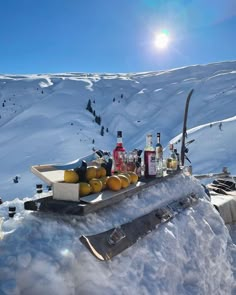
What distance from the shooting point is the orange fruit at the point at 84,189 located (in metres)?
1.87

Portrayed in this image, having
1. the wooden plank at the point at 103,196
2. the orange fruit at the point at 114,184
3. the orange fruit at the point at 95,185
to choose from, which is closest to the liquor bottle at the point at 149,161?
the wooden plank at the point at 103,196

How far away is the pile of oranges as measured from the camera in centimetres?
191

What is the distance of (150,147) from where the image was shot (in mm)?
2646

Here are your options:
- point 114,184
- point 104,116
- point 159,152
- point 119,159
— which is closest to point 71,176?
point 114,184

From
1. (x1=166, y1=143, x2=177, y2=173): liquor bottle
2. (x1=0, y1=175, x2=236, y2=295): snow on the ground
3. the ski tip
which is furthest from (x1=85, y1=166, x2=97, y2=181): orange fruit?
(x1=166, y1=143, x2=177, y2=173): liquor bottle

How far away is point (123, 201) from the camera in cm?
204

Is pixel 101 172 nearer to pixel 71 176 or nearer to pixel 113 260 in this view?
pixel 71 176

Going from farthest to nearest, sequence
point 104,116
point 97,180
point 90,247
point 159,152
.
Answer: point 104,116
point 159,152
point 97,180
point 90,247

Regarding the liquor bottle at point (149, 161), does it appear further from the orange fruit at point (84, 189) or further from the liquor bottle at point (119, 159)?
the orange fruit at point (84, 189)

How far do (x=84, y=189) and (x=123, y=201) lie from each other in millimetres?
276

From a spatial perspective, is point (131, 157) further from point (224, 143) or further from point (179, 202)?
point (224, 143)

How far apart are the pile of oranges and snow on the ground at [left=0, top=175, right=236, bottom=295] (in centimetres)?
11

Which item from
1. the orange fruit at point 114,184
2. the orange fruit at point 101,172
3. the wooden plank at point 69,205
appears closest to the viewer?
the wooden plank at point 69,205

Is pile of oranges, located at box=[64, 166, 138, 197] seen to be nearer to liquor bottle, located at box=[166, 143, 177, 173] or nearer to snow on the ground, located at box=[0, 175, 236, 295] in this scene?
snow on the ground, located at box=[0, 175, 236, 295]
